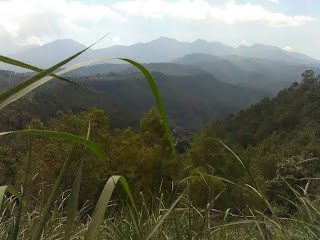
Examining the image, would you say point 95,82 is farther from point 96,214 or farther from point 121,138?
point 96,214

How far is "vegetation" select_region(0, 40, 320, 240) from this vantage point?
28.8 inches

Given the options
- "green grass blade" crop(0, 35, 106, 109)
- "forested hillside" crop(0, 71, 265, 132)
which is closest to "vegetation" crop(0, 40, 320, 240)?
"green grass blade" crop(0, 35, 106, 109)

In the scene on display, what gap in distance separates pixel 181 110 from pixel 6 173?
122019 millimetres

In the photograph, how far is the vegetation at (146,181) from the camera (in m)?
0.73

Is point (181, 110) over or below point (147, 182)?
below

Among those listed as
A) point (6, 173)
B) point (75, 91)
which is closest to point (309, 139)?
point (6, 173)

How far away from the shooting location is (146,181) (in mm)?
17562

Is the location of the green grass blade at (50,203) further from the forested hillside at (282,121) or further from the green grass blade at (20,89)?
the forested hillside at (282,121)

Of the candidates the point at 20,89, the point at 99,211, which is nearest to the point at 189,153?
the point at 99,211

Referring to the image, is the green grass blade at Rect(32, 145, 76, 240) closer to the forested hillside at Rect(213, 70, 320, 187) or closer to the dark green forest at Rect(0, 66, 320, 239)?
the dark green forest at Rect(0, 66, 320, 239)

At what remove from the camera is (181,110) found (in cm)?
13850

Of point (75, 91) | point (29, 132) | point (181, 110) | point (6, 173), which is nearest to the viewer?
point (29, 132)

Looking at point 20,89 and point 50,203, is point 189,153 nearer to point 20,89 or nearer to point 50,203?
point 50,203

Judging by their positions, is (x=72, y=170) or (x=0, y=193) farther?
(x=72, y=170)
